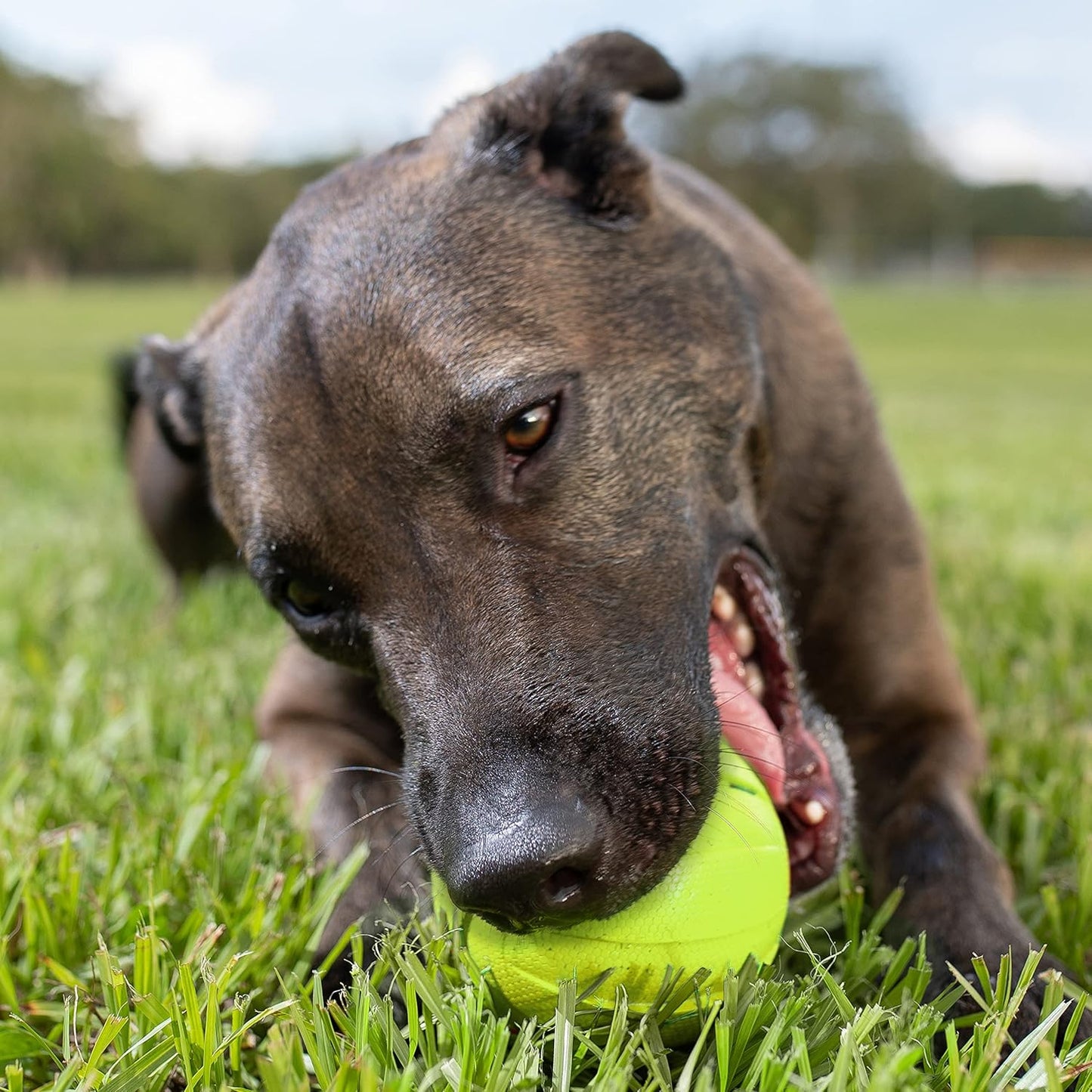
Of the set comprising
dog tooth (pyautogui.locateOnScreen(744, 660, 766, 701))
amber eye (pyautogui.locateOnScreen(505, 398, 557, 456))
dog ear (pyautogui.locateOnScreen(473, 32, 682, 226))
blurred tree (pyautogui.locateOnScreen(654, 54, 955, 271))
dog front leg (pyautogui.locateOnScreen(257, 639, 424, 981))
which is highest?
blurred tree (pyautogui.locateOnScreen(654, 54, 955, 271))

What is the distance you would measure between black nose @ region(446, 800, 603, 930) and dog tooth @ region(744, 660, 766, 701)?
730mm

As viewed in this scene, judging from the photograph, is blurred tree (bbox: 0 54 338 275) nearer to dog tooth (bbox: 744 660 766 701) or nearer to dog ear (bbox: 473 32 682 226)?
dog ear (bbox: 473 32 682 226)

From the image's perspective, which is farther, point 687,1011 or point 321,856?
point 321,856

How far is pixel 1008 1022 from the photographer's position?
5.37ft

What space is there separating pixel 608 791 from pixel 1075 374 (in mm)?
18461

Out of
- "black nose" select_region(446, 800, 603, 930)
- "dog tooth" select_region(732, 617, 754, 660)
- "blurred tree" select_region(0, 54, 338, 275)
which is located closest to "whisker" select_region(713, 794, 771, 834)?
"black nose" select_region(446, 800, 603, 930)

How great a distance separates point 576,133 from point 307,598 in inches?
47.5

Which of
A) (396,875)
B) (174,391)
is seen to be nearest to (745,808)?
(396,875)

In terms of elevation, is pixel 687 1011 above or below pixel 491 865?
below

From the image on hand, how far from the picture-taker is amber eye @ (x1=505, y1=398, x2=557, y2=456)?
212 cm

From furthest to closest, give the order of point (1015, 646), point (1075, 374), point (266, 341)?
point (1075, 374) < point (1015, 646) < point (266, 341)

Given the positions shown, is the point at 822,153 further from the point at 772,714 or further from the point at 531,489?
the point at 531,489

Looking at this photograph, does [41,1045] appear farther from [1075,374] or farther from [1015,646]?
[1075,374]

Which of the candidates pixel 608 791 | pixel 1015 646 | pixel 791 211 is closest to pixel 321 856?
pixel 608 791
